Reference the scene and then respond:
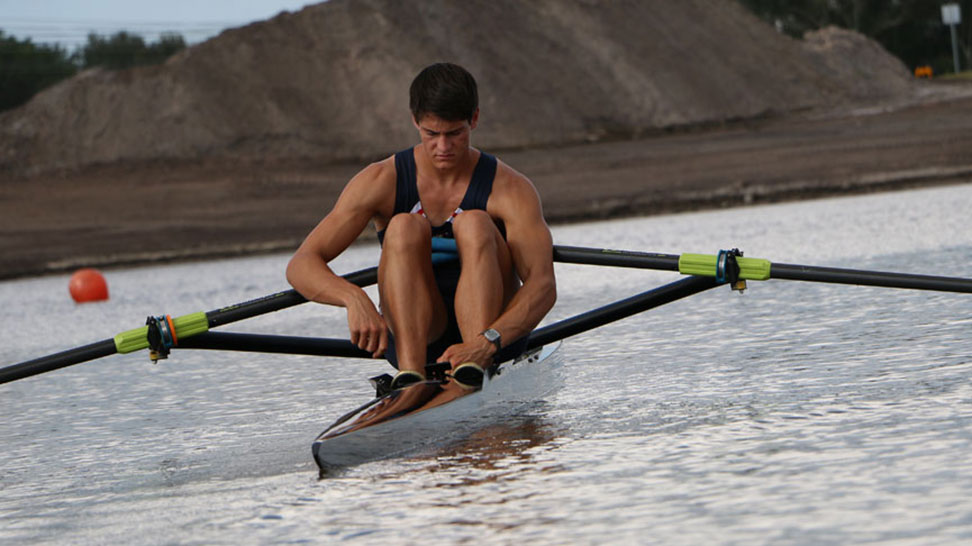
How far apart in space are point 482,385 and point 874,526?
1.79 metres

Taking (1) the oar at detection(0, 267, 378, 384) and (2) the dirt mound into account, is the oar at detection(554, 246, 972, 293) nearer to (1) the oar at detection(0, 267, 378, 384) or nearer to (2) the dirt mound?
(1) the oar at detection(0, 267, 378, 384)

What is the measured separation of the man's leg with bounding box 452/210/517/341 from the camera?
15.4 ft

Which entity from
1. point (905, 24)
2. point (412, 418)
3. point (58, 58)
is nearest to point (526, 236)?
point (412, 418)

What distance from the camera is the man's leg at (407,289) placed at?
4.65 metres

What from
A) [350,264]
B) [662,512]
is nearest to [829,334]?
[662,512]

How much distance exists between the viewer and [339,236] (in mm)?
5008

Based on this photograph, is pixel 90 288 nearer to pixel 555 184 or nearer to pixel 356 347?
pixel 356 347

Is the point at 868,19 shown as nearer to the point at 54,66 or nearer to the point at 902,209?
the point at 54,66

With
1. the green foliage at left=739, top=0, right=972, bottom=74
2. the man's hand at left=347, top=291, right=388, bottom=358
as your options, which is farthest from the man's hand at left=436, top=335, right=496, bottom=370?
the green foliage at left=739, top=0, right=972, bottom=74

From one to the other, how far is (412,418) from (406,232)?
0.71m

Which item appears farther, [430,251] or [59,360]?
[59,360]

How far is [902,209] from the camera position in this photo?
566 inches

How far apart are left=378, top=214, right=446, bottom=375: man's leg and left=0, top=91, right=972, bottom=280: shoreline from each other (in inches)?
547

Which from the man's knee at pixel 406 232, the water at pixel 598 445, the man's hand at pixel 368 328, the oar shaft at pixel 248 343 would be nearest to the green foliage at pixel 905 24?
the water at pixel 598 445
